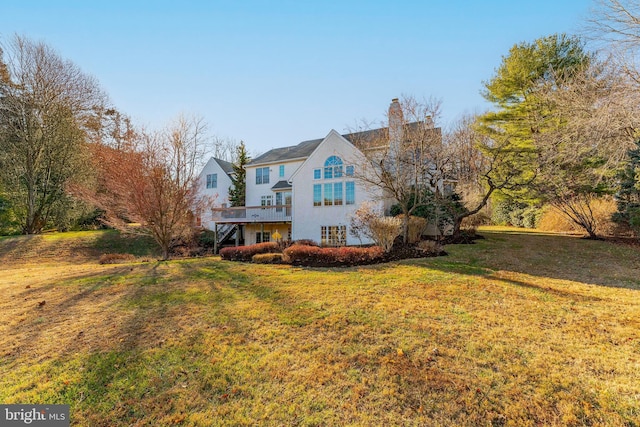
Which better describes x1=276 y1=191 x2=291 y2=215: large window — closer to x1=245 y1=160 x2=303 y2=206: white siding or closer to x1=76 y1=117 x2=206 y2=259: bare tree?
x1=245 y1=160 x2=303 y2=206: white siding

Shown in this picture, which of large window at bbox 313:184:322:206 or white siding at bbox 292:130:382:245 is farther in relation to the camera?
large window at bbox 313:184:322:206

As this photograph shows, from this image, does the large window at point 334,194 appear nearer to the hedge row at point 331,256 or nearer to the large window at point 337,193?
the large window at point 337,193

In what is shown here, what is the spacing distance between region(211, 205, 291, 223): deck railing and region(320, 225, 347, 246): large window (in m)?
3.21

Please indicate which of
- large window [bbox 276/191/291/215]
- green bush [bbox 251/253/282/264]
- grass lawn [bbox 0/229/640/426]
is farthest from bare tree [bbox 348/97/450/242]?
large window [bbox 276/191/291/215]

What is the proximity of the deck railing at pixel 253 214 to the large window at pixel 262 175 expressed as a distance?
13.3ft

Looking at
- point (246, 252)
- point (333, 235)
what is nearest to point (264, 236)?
point (333, 235)

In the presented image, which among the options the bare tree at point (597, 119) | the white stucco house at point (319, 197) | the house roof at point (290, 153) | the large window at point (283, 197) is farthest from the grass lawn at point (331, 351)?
the house roof at point (290, 153)

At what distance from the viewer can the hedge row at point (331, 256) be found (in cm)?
1214

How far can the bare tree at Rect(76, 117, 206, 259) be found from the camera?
43.3 ft

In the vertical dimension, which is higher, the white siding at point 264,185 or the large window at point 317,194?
the white siding at point 264,185

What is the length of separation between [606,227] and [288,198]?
68.0ft

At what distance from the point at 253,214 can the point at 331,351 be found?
18.9 metres

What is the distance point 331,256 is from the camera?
1243 centimetres

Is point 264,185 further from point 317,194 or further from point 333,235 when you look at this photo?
point 333,235
